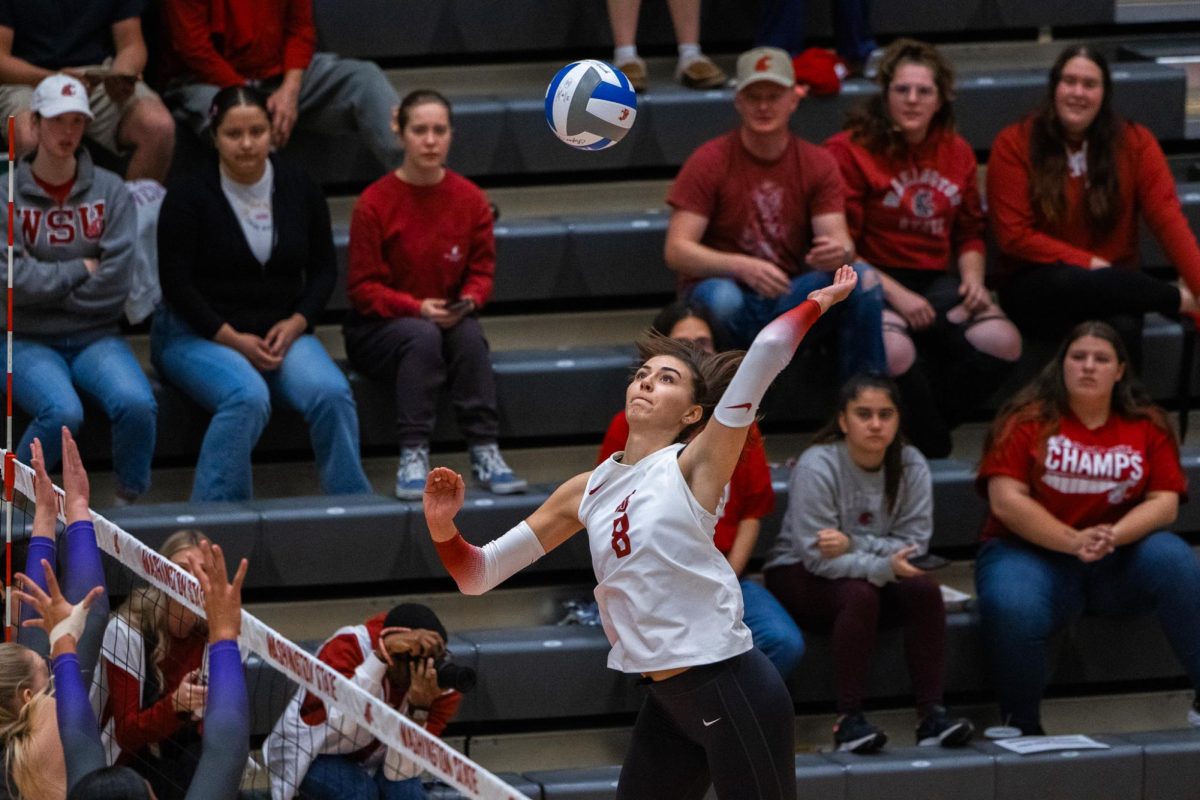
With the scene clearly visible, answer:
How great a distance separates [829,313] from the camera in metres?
7.20

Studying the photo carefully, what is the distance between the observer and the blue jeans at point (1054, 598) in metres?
6.61

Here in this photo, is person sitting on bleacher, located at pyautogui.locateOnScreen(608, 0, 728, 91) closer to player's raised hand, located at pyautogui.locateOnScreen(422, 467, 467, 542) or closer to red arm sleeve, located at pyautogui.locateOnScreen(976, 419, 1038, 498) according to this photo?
red arm sleeve, located at pyautogui.locateOnScreen(976, 419, 1038, 498)

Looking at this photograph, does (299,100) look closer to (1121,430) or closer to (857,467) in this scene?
(857,467)

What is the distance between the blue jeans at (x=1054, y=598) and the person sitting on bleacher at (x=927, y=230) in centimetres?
90

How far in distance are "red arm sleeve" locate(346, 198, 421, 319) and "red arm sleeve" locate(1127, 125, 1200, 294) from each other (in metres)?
3.16

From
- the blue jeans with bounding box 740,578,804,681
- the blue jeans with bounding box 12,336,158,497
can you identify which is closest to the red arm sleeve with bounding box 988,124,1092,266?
the blue jeans with bounding box 740,578,804,681

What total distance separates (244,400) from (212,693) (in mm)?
2792

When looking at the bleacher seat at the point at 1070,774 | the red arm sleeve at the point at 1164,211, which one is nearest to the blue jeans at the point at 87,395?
the bleacher seat at the point at 1070,774

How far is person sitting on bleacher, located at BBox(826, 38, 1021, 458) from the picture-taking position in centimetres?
740

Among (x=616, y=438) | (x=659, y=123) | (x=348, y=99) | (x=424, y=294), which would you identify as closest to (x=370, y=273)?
(x=424, y=294)

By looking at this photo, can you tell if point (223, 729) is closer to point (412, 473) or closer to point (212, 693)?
point (212, 693)

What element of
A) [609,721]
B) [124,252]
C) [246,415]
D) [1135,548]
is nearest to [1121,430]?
[1135,548]

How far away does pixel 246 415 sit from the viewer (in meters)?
6.70

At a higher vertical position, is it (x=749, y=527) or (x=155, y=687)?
(x=749, y=527)
